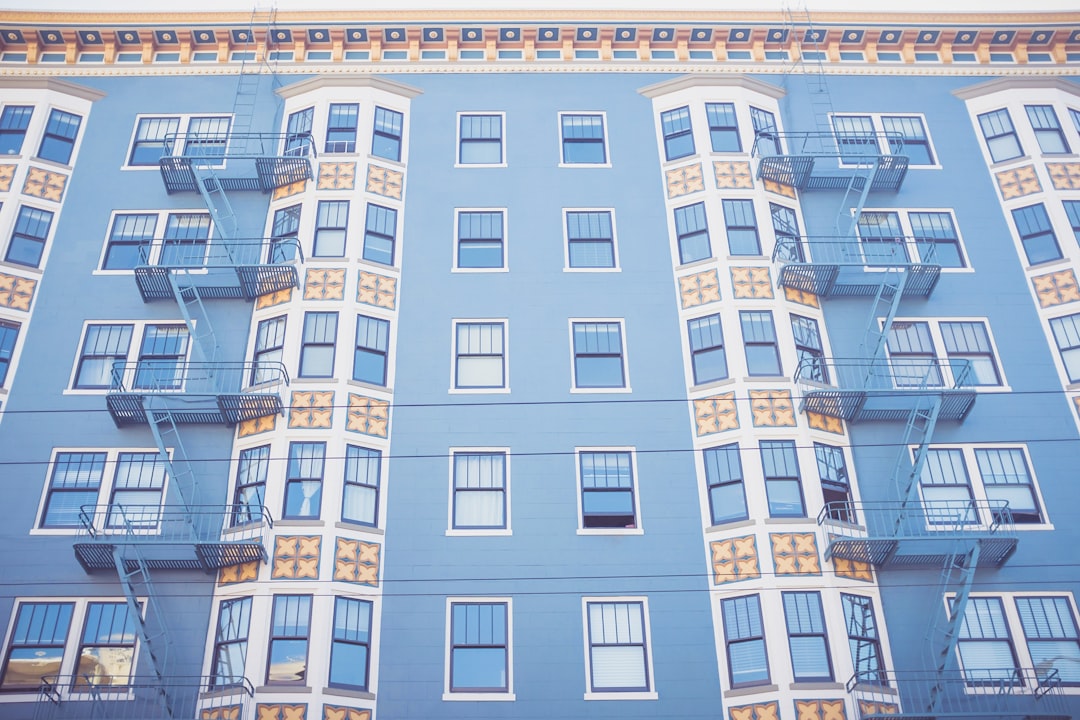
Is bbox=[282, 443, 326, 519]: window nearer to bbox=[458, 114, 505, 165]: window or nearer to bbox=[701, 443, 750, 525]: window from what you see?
bbox=[701, 443, 750, 525]: window

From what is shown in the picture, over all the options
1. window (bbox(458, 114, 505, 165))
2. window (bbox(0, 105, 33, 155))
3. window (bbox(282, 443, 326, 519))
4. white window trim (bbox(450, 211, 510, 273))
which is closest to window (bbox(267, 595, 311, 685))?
window (bbox(282, 443, 326, 519))

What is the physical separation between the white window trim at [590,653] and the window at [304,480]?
624cm

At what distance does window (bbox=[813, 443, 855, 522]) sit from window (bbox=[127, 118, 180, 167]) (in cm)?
1921

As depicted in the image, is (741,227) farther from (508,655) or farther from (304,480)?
(304,480)

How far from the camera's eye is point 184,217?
30.2 m

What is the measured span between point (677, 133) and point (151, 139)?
48.4ft

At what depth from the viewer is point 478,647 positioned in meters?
23.7

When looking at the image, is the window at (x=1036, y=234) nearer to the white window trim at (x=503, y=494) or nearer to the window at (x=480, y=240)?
the window at (x=480, y=240)

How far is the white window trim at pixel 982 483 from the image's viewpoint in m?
25.4

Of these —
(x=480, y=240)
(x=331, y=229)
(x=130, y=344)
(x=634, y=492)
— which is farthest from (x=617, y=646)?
(x=130, y=344)

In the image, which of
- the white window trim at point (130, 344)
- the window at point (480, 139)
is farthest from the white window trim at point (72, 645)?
the window at point (480, 139)

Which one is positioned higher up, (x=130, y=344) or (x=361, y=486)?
(x=130, y=344)

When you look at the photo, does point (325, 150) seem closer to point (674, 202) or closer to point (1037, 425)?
point (674, 202)

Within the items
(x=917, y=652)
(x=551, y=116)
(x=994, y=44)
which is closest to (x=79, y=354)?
(x=551, y=116)
